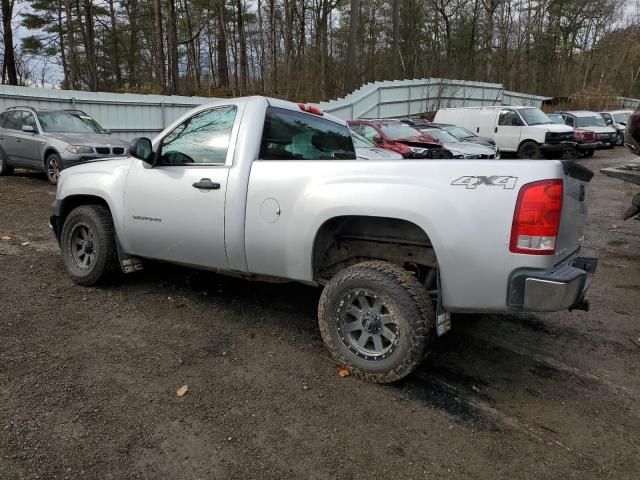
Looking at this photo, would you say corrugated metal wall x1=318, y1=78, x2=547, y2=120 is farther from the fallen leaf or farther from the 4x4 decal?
the fallen leaf

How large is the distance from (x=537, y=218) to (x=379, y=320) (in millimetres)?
1167

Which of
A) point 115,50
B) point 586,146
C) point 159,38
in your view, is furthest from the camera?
point 115,50

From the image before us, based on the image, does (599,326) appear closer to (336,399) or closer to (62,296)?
(336,399)

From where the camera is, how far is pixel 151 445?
2.71 meters

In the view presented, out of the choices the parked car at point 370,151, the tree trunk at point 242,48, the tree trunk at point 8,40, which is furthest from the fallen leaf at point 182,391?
the tree trunk at point 8,40

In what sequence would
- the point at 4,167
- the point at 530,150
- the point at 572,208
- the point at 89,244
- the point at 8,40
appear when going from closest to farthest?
1. the point at 572,208
2. the point at 89,244
3. the point at 4,167
4. the point at 530,150
5. the point at 8,40

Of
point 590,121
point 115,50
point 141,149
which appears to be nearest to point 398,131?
point 141,149

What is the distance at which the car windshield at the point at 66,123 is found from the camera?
11.3 meters

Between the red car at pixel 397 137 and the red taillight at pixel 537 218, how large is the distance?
9246mm

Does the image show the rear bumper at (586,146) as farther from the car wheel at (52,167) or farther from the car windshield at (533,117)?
the car wheel at (52,167)

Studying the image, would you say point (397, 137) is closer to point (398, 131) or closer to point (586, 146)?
point (398, 131)

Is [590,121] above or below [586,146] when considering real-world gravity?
above

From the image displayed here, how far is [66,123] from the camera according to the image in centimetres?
1156

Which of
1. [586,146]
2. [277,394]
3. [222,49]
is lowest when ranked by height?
[277,394]
